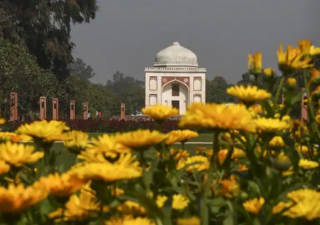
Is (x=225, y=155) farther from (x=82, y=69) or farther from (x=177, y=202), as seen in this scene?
(x=82, y=69)

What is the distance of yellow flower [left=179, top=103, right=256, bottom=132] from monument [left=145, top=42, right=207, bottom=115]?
29.9 m

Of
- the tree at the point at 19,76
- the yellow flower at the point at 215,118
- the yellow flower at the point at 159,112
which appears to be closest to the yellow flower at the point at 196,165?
the yellow flower at the point at 159,112

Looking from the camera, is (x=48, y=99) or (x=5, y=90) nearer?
(x=5, y=90)

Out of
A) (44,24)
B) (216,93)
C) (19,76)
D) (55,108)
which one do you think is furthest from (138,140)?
(216,93)

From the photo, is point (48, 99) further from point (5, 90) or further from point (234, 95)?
point (234, 95)

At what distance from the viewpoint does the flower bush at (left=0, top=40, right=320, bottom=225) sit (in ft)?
2.75

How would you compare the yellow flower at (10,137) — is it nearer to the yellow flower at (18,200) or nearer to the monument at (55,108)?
the yellow flower at (18,200)

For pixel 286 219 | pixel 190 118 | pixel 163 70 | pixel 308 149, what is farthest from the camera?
pixel 163 70

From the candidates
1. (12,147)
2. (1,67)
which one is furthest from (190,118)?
(1,67)

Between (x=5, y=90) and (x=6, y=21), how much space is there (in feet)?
9.05

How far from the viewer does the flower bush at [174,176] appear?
84cm

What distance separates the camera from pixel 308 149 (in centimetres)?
147

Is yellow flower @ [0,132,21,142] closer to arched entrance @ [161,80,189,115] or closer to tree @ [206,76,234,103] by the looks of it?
arched entrance @ [161,80,189,115]

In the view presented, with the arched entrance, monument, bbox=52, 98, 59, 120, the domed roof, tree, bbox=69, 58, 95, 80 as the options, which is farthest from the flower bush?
tree, bbox=69, 58, 95, 80
